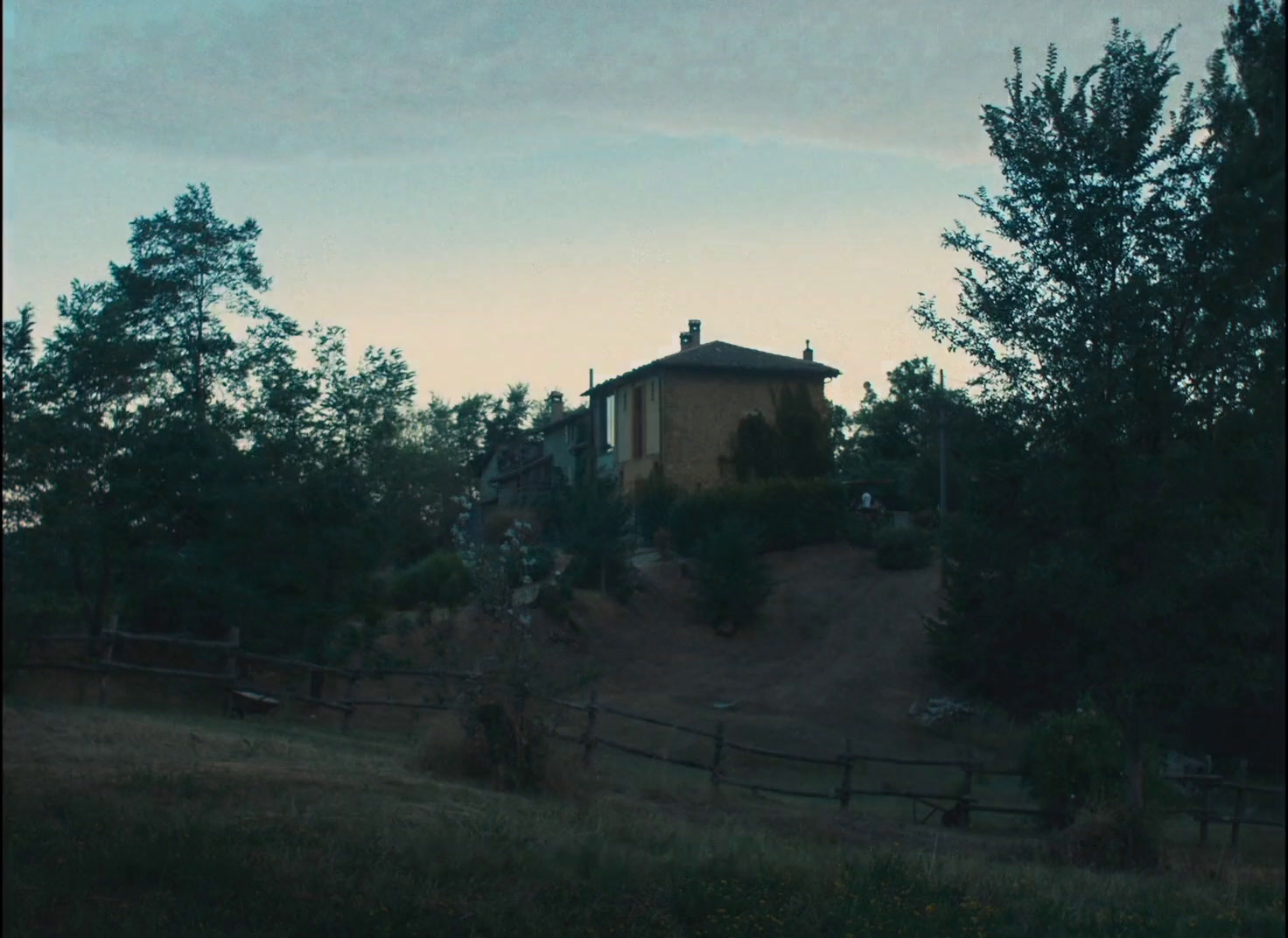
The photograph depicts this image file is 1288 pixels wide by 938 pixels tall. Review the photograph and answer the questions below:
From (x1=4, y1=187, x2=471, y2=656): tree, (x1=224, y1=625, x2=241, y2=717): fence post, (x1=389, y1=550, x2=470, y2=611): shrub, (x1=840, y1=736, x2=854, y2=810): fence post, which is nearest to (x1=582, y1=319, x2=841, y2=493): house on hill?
(x1=389, y1=550, x2=470, y2=611): shrub

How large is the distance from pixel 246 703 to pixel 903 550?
26.8 metres

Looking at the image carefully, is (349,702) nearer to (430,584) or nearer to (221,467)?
(221,467)

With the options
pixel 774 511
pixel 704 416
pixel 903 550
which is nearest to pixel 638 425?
pixel 704 416

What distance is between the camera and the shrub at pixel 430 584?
40.5 metres

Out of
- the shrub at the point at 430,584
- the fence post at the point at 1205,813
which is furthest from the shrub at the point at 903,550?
the fence post at the point at 1205,813

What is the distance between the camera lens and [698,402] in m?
50.8

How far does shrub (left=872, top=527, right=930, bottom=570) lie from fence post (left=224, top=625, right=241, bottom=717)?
85.7 feet

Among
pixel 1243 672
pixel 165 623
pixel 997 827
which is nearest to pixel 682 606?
pixel 165 623

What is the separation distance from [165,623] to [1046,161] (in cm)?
2090

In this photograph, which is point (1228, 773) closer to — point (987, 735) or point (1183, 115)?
point (987, 735)

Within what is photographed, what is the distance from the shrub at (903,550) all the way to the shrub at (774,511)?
2.70 meters

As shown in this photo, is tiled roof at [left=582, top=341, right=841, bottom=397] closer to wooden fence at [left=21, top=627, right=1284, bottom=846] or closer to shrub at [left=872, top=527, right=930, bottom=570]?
shrub at [left=872, top=527, right=930, bottom=570]

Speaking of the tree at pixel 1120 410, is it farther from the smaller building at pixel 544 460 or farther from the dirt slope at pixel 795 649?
the smaller building at pixel 544 460

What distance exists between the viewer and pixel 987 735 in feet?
109
